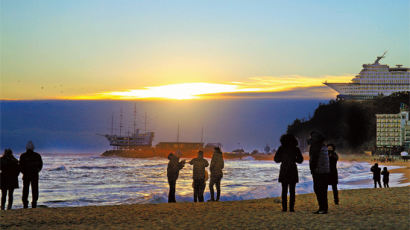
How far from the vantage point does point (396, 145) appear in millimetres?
115000

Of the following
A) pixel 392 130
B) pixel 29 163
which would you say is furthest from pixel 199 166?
pixel 392 130

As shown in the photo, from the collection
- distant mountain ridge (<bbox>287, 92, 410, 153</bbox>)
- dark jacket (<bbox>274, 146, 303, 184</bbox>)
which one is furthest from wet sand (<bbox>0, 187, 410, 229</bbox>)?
distant mountain ridge (<bbox>287, 92, 410, 153</bbox>)

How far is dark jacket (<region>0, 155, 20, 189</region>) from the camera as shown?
46.4ft

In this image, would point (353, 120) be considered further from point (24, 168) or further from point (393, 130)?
point (24, 168)

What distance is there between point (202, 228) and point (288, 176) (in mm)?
2777

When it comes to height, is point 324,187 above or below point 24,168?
below

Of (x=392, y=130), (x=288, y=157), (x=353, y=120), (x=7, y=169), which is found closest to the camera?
(x=288, y=157)

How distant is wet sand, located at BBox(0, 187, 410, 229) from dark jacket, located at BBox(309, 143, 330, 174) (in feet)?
3.19

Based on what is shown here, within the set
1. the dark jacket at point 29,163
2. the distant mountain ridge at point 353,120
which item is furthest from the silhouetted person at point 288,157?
the distant mountain ridge at point 353,120

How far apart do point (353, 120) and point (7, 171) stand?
108436 millimetres

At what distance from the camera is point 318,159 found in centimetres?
1184

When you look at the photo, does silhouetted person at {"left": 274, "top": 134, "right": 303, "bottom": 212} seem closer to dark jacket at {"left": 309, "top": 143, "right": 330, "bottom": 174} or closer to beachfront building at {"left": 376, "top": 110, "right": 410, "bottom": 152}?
dark jacket at {"left": 309, "top": 143, "right": 330, "bottom": 174}

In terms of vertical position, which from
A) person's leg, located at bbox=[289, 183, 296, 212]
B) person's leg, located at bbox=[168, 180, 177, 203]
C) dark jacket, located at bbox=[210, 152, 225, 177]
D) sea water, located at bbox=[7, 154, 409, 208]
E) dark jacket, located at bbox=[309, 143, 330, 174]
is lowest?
sea water, located at bbox=[7, 154, 409, 208]

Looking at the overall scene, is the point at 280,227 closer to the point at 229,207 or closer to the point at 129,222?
the point at 129,222
